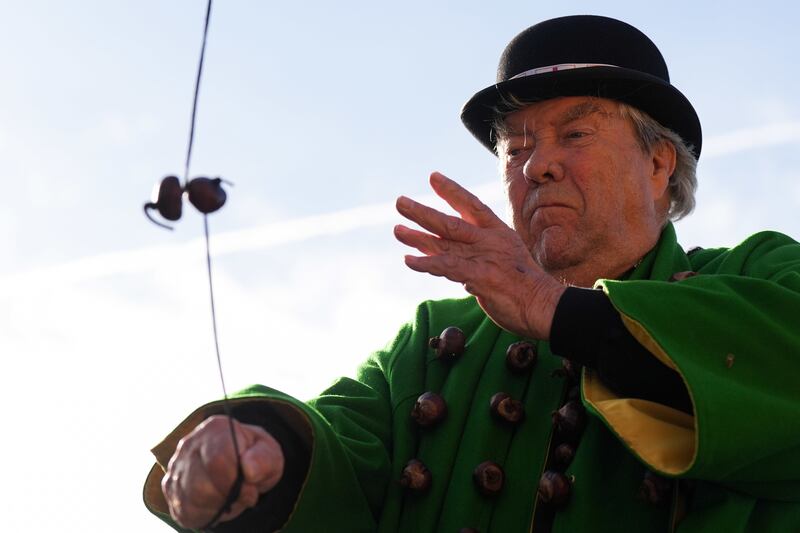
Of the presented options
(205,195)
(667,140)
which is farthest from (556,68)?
(205,195)

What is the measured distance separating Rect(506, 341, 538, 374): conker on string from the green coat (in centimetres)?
4

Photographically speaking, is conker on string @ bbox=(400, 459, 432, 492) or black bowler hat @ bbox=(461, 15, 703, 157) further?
black bowler hat @ bbox=(461, 15, 703, 157)

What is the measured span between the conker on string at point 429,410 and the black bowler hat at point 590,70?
1284 mm

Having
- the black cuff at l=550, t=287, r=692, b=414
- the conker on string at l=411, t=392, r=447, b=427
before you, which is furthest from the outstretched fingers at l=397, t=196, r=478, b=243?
the conker on string at l=411, t=392, r=447, b=427

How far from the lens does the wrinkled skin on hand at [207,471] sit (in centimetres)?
266

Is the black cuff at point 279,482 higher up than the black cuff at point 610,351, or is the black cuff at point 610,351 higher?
the black cuff at point 610,351

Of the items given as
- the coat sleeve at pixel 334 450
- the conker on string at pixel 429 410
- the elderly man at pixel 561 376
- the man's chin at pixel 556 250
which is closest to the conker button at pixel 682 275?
the elderly man at pixel 561 376

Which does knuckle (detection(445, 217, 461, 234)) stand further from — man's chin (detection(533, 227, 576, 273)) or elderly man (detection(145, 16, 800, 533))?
man's chin (detection(533, 227, 576, 273))

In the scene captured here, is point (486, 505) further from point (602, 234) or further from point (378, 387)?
point (602, 234)

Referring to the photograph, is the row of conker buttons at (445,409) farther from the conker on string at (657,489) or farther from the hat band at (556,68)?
the hat band at (556,68)

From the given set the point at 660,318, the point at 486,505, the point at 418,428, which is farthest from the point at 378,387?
the point at 660,318

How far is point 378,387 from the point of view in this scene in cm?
401

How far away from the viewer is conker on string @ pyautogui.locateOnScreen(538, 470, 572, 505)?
3352mm

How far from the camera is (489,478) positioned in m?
3.50
